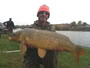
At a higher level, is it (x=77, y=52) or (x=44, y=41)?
(x=44, y=41)

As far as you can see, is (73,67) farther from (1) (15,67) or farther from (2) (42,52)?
(2) (42,52)

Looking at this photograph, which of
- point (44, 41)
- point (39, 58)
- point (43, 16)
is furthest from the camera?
point (43, 16)

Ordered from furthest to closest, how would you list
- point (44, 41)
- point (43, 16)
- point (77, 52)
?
point (43, 16) → point (77, 52) → point (44, 41)

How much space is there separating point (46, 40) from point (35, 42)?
0.23 m

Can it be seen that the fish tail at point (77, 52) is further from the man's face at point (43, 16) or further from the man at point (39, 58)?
the man's face at point (43, 16)

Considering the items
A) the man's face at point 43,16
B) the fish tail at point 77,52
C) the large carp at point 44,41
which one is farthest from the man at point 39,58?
the fish tail at point 77,52

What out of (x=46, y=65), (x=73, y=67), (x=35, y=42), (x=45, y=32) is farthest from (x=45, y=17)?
(x=73, y=67)

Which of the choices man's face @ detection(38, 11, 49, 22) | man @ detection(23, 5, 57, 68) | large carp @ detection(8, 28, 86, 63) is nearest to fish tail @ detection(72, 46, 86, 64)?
large carp @ detection(8, 28, 86, 63)

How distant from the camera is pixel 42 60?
360 cm

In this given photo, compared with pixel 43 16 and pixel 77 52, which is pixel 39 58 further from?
pixel 43 16

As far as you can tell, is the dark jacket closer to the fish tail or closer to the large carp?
the large carp

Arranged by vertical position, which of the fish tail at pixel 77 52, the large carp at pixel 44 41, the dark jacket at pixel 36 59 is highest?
the large carp at pixel 44 41

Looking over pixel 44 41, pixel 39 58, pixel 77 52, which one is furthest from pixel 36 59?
pixel 77 52

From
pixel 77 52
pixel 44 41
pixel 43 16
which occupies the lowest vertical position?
pixel 77 52
